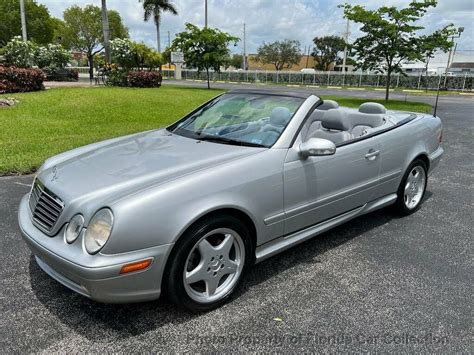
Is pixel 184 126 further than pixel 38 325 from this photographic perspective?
Yes

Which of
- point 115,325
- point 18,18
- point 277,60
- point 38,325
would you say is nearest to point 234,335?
point 115,325

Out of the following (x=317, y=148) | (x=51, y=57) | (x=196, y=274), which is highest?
(x=51, y=57)

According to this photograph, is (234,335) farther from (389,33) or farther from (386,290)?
(389,33)

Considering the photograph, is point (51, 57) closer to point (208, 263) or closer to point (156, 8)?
point (156, 8)

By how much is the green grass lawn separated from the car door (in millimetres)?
4426

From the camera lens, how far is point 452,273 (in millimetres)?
3365

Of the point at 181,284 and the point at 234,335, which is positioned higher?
the point at 181,284

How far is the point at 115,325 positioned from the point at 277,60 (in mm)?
85101

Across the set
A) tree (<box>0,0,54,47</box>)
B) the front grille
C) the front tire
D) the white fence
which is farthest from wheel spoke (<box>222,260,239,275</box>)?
tree (<box>0,0,54,47</box>)

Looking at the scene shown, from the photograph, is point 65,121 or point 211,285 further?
point 65,121

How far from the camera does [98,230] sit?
2352mm

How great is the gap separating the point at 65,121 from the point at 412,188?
877 cm

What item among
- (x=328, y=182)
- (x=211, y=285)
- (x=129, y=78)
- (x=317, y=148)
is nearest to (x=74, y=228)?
(x=211, y=285)

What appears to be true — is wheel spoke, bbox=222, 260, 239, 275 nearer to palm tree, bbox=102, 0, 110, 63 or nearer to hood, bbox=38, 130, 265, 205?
hood, bbox=38, 130, 265, 205
